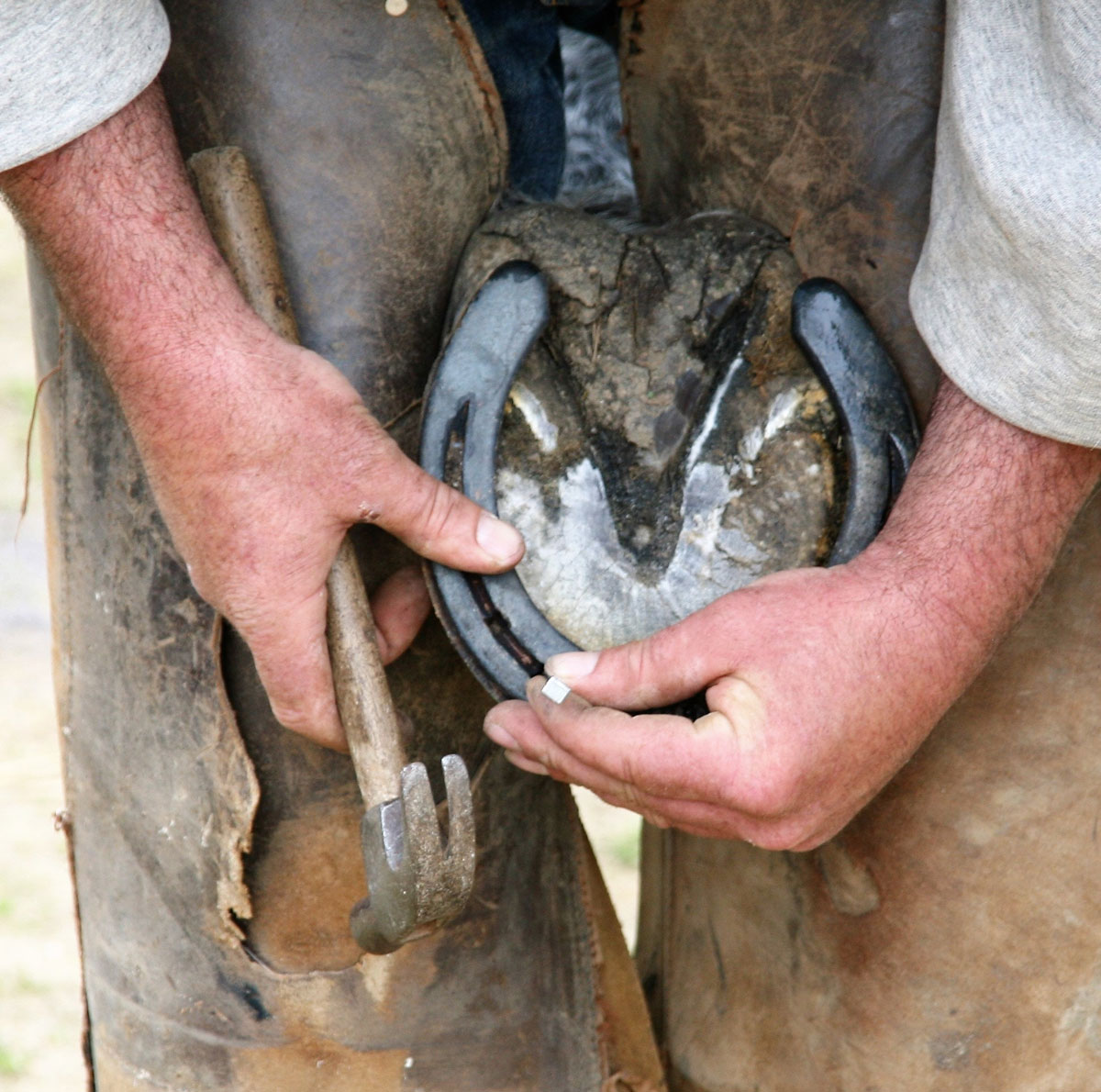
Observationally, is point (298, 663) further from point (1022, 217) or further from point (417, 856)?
point (1022, 217)

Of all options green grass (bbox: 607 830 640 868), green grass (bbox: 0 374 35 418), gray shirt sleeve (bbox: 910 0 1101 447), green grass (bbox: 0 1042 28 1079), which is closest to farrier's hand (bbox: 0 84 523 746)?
gray shirt sleeve (bbox: 910 0 1101 447)

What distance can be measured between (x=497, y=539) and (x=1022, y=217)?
17.8 inches

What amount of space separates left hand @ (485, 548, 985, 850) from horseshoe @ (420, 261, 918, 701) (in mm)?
62

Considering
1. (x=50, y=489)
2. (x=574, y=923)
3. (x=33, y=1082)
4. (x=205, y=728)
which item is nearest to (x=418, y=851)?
(x=205, y=728)

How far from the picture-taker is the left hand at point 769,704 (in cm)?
97

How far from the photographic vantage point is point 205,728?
3.86 feet

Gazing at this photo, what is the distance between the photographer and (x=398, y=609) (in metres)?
1.16

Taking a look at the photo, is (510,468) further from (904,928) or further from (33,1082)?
(33,1082)

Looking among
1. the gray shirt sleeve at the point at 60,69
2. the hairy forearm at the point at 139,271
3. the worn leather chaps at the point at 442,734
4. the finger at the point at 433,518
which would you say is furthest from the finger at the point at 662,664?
the gray shirt sleeve at the point at 60,69

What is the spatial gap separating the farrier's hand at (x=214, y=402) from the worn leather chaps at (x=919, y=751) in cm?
46

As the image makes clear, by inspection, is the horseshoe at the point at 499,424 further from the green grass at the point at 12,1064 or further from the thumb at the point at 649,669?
the green grass at the point at 12,1064

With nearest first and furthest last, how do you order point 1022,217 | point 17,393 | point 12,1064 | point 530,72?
point 1022,217, point 530,72, point 12,1064, point 17,393

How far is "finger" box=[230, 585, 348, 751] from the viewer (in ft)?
3.42

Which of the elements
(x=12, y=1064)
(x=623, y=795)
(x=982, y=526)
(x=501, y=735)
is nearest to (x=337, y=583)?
(x=501, y=735)
